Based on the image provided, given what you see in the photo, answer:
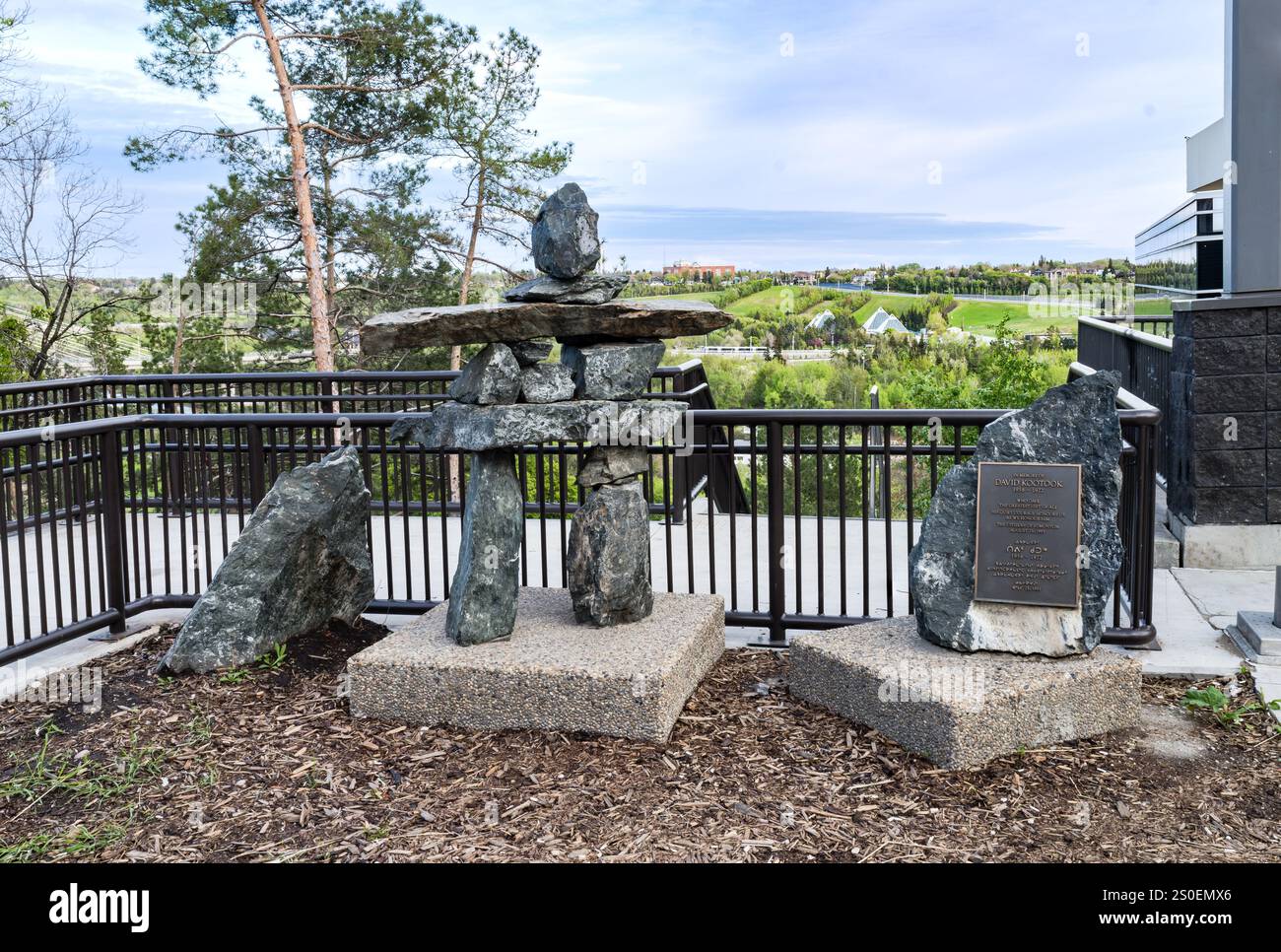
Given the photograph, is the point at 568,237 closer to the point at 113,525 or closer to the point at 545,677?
the point at 545,677

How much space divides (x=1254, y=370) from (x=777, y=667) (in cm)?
468

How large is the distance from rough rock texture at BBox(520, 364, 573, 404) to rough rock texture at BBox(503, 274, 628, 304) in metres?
0.33

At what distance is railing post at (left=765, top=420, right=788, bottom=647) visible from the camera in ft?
19.4

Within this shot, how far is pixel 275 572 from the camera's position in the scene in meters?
5.75

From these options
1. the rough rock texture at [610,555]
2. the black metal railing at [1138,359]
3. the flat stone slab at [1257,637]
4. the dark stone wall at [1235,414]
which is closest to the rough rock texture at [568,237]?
the rough rock texture at [610,555]

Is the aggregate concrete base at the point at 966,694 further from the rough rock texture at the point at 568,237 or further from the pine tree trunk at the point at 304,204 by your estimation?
the pine tree trunk at the point at 304,204

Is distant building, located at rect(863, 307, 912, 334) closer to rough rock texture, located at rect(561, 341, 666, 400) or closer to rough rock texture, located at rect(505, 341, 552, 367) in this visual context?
rough rock texture, located at rect(561, 341, 666, 400)

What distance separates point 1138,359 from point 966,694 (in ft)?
24.6

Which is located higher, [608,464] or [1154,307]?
[1154,307]

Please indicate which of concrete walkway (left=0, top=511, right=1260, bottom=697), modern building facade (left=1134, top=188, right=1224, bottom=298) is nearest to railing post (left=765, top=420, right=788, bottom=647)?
concrete walkway (left=0, top=511, right=1260, bottom=697)

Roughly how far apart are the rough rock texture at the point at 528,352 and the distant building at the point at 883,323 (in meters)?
29.9

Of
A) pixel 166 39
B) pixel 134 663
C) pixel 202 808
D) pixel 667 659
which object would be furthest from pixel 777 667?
pixel 166 39

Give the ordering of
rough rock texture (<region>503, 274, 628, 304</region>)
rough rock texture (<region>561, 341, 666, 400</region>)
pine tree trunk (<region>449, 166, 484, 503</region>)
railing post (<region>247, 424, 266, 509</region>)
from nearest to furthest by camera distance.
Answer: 1. rough rock texture (<region>503, 274, 628, 304</region>)
2. rough rock texture (<region>561, 341, 666, 400</region>)
3. railing post (<region>247, 424, 266, 509</region>)
4. pine tree trunk (<region>449, 166, 484, 503</region>)

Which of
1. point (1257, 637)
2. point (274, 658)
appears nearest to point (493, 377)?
point (274, 658)
